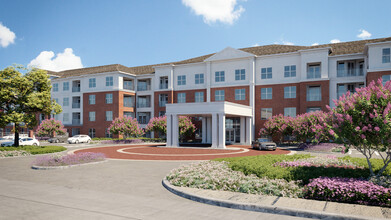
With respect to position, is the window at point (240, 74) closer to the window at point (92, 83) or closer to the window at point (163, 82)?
the window at point (163, 82)

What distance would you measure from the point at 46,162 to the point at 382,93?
16.8 metres

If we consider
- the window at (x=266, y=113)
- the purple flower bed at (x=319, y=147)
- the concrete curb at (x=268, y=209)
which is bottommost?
the purple flower bed at (x=319, y=147)

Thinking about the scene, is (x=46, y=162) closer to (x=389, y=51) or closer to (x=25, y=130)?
(x=389, y=51)

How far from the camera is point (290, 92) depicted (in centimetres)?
4288

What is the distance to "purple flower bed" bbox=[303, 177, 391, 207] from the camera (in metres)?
8.55

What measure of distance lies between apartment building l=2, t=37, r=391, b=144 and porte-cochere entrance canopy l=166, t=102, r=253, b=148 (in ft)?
0.38

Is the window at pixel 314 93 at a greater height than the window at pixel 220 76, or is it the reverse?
the window at pixel 220 76

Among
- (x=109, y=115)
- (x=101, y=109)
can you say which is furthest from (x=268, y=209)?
(x=101, y=109)

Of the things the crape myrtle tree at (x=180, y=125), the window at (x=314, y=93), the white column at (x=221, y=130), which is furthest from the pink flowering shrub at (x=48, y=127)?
the window at (x=314, y=93)

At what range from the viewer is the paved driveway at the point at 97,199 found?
802cm

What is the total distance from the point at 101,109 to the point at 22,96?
1130 inches

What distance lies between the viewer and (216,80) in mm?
47312

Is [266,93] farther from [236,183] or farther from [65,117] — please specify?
[65,117]

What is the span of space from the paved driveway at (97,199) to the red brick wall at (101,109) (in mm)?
39816
